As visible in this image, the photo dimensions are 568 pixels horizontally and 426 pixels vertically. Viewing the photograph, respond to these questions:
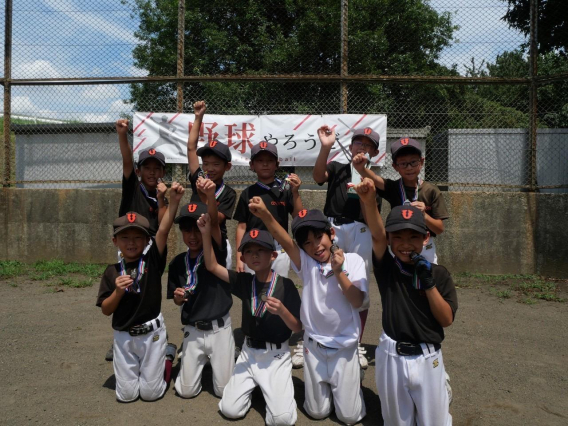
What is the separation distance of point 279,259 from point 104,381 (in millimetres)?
1674

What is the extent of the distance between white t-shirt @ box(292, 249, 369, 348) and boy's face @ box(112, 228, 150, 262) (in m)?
1.24

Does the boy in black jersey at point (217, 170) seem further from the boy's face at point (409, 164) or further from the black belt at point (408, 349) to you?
the black belt at point (408, 349)

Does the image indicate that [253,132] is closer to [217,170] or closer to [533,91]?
[217,170]

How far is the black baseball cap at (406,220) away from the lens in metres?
2.71

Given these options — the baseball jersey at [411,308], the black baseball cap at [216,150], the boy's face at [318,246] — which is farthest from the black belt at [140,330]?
the baseball jersey at [411,308]

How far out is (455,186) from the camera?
707cm

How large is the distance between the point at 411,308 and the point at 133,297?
1.94 metres

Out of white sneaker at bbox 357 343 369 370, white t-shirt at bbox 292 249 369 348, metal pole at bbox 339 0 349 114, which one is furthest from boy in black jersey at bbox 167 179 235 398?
metal pole at bbox 339 0 349 114

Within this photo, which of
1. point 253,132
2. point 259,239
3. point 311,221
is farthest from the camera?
point 253,132

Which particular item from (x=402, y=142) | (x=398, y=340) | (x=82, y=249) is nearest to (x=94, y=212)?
(x=82, y=249)

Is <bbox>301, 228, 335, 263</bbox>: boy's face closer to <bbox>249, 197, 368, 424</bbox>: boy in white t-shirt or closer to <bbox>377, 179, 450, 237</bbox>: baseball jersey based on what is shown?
<bbox>249, 197, 368, 424</bbox>: boy in white t-shirt

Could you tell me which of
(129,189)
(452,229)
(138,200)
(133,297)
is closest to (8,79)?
(129,189)

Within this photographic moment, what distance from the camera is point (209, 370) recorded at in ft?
12.9

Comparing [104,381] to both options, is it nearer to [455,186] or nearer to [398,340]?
[398,340]
